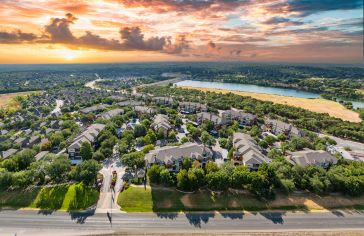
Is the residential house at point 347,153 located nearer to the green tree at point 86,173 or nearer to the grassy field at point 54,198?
the green tree at point 86,173

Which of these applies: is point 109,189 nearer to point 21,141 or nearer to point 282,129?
point 21,141

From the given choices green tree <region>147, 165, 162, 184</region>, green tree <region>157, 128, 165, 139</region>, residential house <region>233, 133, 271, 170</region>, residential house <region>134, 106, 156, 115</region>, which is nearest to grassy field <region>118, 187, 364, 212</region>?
green tree <region>147, 165, 162, 184</region>

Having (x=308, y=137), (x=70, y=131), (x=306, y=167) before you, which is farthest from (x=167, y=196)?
(x=308, y=137)

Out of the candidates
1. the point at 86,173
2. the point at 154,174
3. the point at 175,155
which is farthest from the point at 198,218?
the point at 86,173

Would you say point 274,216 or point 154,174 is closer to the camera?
point 274,216

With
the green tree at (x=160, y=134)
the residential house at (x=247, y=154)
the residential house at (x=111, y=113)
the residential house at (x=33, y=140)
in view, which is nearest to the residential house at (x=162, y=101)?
the residential house at (x=111, y=113)
